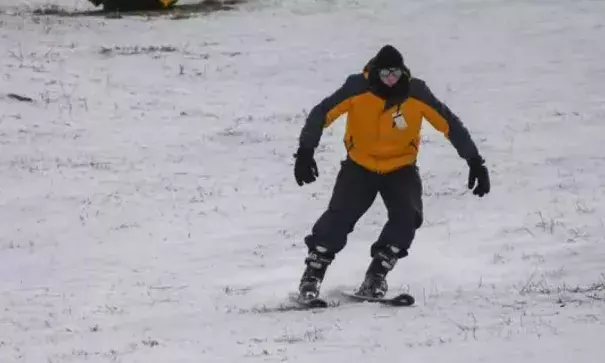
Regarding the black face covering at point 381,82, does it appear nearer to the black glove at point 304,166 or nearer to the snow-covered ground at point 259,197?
the black glove at point 304,166

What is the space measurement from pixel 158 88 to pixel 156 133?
272cm

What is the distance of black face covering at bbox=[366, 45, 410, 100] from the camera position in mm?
6617

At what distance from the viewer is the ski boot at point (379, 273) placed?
7031mm

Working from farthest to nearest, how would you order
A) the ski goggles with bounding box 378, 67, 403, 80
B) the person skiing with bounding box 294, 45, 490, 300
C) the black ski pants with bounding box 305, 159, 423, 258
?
the black ski pants with bounding box 305, 159, 423, 258
the person skiing with bounding box 294, 45, 490, 300
the ski goggles with bounding box 378, 67, 403, 80

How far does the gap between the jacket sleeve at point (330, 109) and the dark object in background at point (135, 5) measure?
18.6 metres

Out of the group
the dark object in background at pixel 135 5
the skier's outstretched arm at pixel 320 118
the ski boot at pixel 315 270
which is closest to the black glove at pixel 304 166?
the skier's outstretched arm at pixel 320 118

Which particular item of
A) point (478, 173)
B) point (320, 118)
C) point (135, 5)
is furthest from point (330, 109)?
point (135, 5)

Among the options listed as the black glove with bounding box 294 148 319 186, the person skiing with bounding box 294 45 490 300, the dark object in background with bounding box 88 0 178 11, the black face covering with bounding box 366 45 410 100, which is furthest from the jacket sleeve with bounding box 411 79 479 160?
the dark object in background with bounding box 88 0 178 11

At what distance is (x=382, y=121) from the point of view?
22.2 feet

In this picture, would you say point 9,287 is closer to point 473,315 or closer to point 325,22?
point 473,315

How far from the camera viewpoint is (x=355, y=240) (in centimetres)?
949

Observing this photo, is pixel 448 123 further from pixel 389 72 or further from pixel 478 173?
pixel 389 72

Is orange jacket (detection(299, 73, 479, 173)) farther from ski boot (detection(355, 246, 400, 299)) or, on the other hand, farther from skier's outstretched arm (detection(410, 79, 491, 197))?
ski boot (detection(355, 246, 400, 299))

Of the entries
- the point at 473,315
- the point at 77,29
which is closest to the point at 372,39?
the point at 77,29
